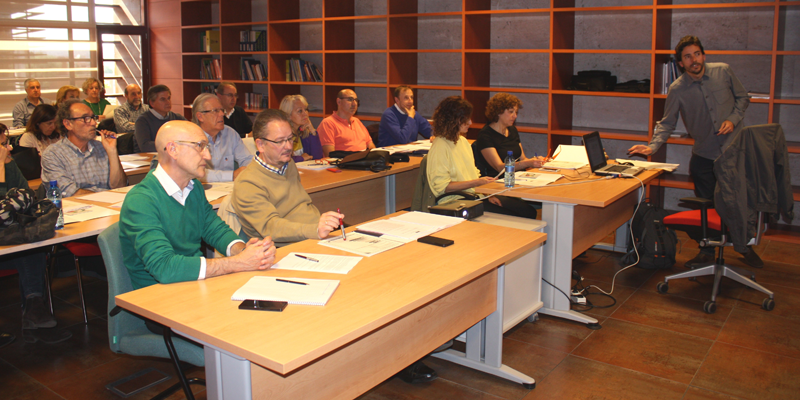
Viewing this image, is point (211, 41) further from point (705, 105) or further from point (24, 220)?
point (705, 105)

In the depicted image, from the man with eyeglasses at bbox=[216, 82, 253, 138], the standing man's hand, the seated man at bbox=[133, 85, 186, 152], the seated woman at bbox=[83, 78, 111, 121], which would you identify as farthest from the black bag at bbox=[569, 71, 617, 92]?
the seated woman at bbox=[83, 78, 111, 121]

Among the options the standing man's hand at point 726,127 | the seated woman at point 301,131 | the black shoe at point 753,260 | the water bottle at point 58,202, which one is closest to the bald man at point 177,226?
the water bottle at point 58,202

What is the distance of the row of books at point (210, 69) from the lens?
856 cm

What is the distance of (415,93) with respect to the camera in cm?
728

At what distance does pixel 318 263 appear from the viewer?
2.20 meters

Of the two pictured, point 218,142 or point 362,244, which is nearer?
point 362,244

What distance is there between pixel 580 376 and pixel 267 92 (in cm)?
674

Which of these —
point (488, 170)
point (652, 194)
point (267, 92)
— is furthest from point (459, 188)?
point (267, 92)

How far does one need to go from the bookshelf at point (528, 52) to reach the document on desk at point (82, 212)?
4186mm

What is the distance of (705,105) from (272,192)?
11.7 ft

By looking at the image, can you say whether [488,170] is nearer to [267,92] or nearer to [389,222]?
[389,222]

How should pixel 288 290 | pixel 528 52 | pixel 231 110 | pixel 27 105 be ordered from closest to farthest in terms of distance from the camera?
pixel 288 290, pixel 528 52, pixel 231 110, pixel 27 105

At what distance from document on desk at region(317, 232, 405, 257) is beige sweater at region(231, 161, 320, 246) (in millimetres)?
104

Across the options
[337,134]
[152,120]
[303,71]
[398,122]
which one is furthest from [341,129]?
[303,71]
